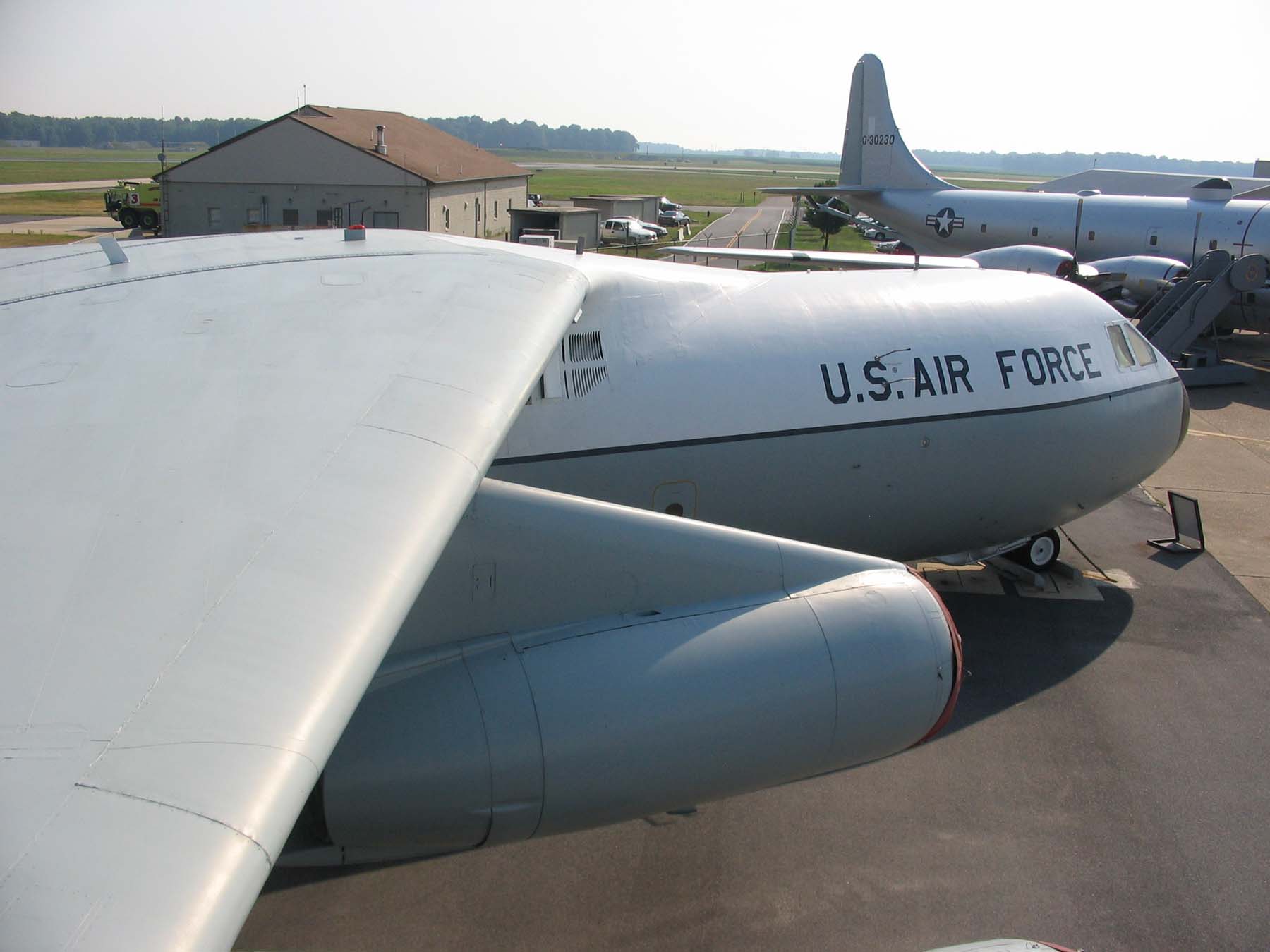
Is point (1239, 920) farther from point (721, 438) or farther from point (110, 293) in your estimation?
point (110, 293)

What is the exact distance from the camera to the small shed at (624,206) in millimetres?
60156

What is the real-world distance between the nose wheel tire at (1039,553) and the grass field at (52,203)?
62901mm

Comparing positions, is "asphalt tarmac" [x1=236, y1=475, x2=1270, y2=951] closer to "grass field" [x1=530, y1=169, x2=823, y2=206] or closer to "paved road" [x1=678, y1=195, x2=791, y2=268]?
"paved road" [x1=678, y1=195, x2=791, y2=268]

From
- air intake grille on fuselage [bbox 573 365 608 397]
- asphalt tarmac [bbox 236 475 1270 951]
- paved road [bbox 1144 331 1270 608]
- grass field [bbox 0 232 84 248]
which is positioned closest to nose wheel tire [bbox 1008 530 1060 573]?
paved road [bbox 1144 331 1270 608]

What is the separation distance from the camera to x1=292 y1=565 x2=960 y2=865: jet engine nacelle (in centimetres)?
535

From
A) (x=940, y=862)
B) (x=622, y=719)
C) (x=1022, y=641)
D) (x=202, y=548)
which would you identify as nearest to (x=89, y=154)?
(x=1022, y=641)

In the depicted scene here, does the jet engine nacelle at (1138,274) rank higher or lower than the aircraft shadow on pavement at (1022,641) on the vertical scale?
higher

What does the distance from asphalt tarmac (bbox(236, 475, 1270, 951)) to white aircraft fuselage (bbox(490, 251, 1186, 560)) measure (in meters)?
2.44

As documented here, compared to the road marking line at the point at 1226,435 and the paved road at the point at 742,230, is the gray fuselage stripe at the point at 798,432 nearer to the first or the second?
the road marking line at the point at 1226,435

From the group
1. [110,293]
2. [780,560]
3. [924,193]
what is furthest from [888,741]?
[924,193]

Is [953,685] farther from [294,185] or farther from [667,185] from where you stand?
[667,185]

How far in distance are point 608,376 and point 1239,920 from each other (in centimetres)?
670

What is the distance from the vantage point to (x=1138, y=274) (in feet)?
92.6

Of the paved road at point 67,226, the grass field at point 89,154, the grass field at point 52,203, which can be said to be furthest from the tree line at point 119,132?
the paved road at point 67,226
